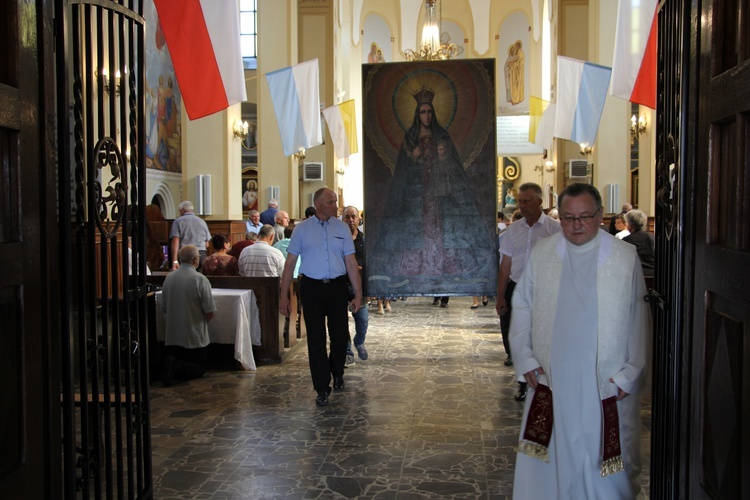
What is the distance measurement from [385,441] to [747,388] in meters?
3.63

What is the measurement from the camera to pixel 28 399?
2.59m

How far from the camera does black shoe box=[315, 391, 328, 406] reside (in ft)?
21.6

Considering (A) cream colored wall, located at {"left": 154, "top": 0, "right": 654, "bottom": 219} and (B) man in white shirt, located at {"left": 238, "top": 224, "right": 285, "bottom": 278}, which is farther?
(A) cream colored wall, located at {"left": 154, "top": 0, "right": 654, "bottom": 219}

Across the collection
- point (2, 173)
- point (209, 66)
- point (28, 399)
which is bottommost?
point (28, 399)

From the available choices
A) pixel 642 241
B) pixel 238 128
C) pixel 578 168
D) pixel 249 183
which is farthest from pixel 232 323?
pixel 249 183

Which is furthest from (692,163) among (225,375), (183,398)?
(225,375)

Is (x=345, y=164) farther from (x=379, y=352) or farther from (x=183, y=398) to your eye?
(x=183, y=398)

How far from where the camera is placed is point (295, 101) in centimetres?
1136

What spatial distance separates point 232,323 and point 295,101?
14.3 feet

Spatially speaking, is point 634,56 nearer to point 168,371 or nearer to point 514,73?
point 168,371

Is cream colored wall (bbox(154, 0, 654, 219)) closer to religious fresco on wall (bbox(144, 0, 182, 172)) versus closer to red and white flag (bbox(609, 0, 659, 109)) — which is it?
religious fresco on wall (bbox(144, 0, 182, 172))

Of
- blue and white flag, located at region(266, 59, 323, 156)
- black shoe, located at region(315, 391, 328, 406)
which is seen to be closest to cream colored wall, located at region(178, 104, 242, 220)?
blue and white flag, located at region(266, 59, 323, 156)

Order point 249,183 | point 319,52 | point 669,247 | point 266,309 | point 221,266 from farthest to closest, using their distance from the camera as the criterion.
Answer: point 249,183 < point 319,52 < point 221,266 < point 266,309 < point 669,247

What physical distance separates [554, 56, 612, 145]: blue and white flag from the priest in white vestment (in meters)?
8.12
